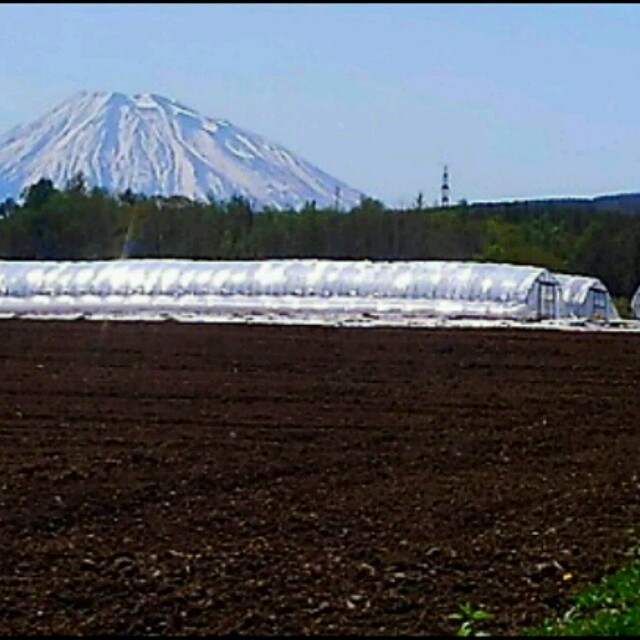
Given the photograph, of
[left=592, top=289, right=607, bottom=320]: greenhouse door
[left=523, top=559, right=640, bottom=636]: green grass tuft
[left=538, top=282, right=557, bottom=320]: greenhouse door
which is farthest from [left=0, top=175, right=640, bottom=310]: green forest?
[left=523, top=559, right=640, bottom=636]: green grass tuft

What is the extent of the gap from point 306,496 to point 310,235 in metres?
45.0

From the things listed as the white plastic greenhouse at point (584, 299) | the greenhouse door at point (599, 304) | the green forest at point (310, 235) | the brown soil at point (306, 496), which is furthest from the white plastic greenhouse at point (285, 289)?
the brown soil at point (306, 496)

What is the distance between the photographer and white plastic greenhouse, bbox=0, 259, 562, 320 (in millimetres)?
35219

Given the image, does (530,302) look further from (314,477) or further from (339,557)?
(339,557)

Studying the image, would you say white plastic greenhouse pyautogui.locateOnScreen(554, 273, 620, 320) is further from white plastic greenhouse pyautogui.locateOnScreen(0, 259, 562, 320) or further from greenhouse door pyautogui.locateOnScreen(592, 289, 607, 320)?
white plastic greenhouse pyautogui.locateOnScreen(0, 259, 562, 320)

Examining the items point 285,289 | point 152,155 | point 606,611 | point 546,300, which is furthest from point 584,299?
point 606,611

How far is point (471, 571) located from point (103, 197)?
2053 inches

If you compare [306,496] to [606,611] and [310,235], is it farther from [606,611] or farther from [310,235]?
[310,235]

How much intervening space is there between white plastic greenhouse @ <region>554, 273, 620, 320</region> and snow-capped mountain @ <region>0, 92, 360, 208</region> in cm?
1369

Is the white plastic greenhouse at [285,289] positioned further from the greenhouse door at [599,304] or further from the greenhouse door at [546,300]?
the greenhouse door at [599,304]

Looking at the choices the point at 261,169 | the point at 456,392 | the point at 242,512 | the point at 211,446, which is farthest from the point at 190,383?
the point at 261,169

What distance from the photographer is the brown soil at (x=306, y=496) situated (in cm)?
594

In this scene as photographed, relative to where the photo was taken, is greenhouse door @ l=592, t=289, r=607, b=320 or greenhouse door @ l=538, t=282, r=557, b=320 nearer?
A: greenhouse door @ l=538, t=282, r=557, b=320

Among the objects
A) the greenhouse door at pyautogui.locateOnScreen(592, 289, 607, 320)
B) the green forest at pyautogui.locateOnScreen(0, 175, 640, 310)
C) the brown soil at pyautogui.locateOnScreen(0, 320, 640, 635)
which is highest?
the green forest at pyautogui.locateOnScreen(0, 175, 640, 310)
